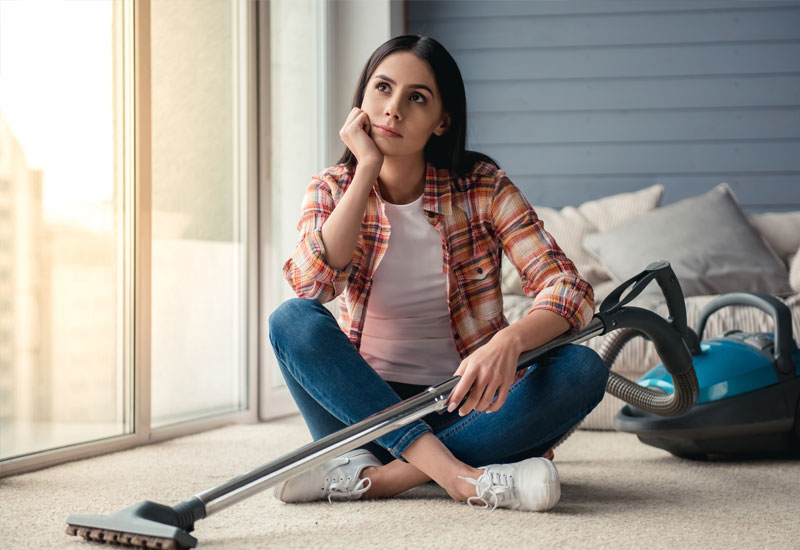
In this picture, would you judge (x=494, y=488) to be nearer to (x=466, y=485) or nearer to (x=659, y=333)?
(x=466, y=485)

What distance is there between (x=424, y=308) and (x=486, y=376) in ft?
1.17

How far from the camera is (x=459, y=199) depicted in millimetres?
1605

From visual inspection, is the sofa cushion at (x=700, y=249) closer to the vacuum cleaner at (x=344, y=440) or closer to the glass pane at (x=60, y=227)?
the vacuum cleaner at (x=344, y=440)

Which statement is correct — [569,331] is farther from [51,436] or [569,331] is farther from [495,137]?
[495,137]

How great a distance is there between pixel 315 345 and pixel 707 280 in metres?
1.67

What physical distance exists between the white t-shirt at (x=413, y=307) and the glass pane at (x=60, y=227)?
800 mm

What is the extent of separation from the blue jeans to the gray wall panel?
2115 mm

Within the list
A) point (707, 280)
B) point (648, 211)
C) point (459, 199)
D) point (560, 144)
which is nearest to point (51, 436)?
point (459, 199)

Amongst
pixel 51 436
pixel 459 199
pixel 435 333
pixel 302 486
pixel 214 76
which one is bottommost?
pixel 51 436

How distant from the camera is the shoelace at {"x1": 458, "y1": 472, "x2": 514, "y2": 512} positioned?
1.34 meters

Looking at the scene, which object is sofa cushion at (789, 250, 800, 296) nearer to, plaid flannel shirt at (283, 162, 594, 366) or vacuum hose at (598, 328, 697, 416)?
vacuum hose at (598, 328, 697, 416)

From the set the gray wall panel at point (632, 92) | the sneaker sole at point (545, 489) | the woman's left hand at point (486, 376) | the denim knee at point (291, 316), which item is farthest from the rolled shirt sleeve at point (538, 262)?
the gray wall panel at point (632, 92)

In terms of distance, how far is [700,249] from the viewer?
2754mm

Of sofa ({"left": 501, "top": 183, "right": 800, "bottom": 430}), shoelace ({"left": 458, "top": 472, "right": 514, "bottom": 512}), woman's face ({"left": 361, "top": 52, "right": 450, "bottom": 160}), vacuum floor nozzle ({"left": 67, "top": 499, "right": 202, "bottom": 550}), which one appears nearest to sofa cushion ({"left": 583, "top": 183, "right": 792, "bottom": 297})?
sofa ({"left": 501, "top": 183, "right": 800, "bottom": 430})
